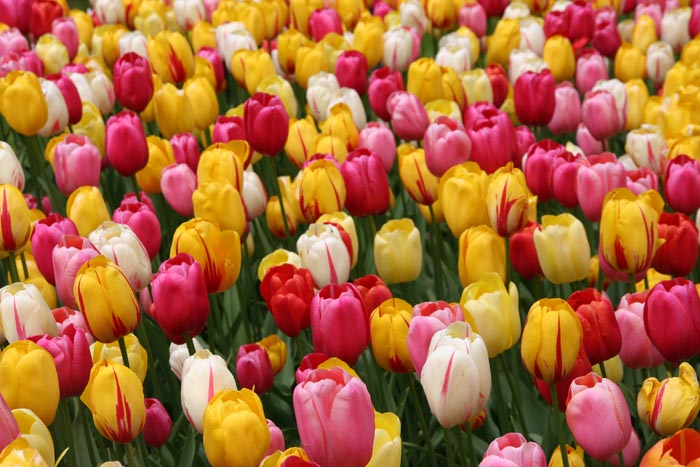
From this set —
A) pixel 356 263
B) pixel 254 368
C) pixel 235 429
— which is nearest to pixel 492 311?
pixel 254 368

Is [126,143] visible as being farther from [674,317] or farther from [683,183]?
[674,317]

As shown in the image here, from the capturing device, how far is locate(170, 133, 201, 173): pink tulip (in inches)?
124

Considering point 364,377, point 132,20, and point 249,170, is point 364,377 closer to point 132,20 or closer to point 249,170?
point 249,170

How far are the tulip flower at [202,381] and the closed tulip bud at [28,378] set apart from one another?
0.22 meters

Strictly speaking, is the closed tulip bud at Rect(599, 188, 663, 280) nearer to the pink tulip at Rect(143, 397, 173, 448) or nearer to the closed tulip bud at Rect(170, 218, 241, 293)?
the closed tulip bud at Rect(170, 218, 241, 293)

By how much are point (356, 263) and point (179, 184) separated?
1.75ft

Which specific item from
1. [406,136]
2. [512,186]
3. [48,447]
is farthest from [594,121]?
[48,447]

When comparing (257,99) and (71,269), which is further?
(257,99)

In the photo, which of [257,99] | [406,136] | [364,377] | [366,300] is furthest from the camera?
[406,136]

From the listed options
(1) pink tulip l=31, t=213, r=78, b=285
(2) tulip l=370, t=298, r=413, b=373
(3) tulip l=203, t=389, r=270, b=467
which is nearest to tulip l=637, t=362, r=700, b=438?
(2) tulip l=370, t=298, r=413, b=373

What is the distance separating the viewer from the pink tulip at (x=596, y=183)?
104 inches

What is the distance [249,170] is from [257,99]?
262mm

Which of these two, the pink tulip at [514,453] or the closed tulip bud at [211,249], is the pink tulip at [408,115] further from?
the pink tulip at [514,453]

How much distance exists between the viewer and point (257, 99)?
2.96 metres
